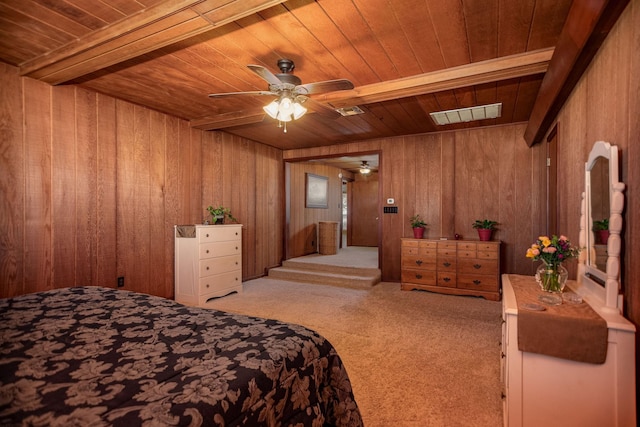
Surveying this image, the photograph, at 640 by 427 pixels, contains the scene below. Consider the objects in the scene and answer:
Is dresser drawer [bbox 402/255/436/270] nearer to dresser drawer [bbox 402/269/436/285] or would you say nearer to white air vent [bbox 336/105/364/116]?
dresser drawer [bbox 402/269/436/285]

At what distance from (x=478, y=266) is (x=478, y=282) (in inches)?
8.8

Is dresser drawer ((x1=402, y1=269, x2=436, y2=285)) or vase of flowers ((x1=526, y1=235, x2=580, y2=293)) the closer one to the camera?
vase of flowers ((x1=526, y1=235, x2=580, y2=293))

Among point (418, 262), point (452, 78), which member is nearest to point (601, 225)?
point (452, 78)

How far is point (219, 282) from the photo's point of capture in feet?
14.0

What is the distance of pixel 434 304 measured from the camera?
400 cm

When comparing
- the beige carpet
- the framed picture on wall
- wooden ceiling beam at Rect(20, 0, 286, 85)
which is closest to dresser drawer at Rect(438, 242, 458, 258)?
the beige carpet

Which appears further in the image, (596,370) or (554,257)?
(554,257)

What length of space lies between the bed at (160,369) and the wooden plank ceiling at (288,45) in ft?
5.95

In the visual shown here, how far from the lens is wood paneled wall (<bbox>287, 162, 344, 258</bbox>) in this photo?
6.77 metres

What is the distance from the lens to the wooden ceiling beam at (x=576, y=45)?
59.4 inches

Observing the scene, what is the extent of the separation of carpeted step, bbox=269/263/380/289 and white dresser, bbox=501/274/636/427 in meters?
3.24

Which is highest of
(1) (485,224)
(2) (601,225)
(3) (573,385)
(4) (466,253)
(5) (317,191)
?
(5) (317,191)

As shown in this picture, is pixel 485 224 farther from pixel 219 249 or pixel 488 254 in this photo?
pixel 219 249

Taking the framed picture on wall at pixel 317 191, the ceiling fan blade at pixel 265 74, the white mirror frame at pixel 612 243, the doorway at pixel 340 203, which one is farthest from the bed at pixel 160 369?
the framed picture on wall at pixel 317 191
